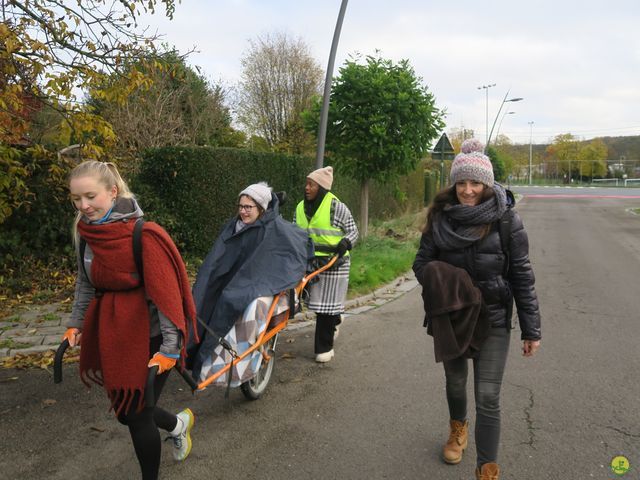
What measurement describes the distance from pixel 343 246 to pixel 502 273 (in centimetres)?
232

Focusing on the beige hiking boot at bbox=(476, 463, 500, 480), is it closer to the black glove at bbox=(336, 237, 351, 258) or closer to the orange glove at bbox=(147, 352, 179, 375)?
the orange glove at bbox=(147, 352, 179, 375)

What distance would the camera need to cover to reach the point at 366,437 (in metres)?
3.80

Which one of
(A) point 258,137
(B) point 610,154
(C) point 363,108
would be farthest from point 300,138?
(B) point 610,154

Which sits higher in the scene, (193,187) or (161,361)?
(193,187)

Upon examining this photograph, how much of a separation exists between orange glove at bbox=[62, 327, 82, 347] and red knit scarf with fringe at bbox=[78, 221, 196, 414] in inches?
7.7

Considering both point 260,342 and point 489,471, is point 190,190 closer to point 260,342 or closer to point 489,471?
point 260,342

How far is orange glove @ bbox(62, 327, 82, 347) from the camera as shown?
285 cm

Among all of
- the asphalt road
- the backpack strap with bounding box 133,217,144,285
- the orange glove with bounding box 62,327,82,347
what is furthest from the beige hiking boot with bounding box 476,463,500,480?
the orange glove with bounding box 62,327,82,347

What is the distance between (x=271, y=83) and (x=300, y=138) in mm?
6279

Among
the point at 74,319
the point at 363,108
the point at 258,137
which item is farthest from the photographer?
the point at 258,137

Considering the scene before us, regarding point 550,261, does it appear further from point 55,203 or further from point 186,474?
point 186,474

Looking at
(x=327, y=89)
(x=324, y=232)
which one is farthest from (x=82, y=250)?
(x=327, y=89)

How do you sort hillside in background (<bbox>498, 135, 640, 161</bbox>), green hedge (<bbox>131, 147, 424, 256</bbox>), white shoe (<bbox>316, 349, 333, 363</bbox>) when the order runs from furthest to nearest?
hillside in background (<bbox>498, 135, 640, 161</bbox>)
green hedge (<bbox>131, 147, 424, 256</bbox>)
white shoe (<bbox>316, 349, 333, 363</bbox>)

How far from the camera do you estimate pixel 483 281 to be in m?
3.05
